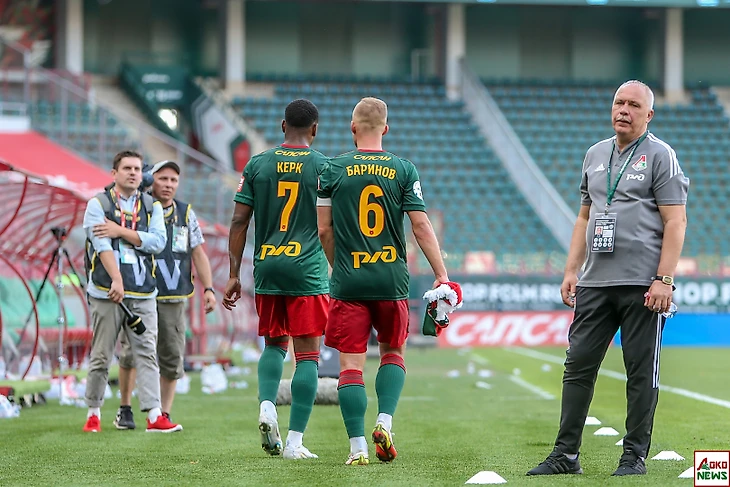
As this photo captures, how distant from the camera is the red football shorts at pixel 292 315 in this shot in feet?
24.1

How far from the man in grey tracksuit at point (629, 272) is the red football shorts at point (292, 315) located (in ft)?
4.86

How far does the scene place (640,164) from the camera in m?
6.55

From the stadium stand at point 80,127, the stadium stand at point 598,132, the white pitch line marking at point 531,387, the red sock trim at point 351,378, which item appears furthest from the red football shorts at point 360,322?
the stadium stand at point 598,132

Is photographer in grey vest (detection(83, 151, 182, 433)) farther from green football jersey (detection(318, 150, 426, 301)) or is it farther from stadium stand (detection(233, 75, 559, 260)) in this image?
stadium stand (detection(233, 75, 559, 260))

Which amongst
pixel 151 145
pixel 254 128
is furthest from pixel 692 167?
pixel 151 145

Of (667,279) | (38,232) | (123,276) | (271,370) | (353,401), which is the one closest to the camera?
(667,279)

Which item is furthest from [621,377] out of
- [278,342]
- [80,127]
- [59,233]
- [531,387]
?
[80,127]

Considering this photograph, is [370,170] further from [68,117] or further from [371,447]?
[68,117]

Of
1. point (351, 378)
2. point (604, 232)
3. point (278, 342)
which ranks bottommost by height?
point (351, 378)

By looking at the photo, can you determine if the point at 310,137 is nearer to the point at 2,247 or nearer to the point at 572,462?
the point at 572,462

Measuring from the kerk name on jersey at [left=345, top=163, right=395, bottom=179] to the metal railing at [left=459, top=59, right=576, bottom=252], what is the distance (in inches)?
833

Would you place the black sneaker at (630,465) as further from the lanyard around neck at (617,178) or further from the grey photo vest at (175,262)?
the grey photo vest at (175,262)

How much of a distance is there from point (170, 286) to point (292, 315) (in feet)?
8.12

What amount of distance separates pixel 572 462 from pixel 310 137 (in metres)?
2.43
